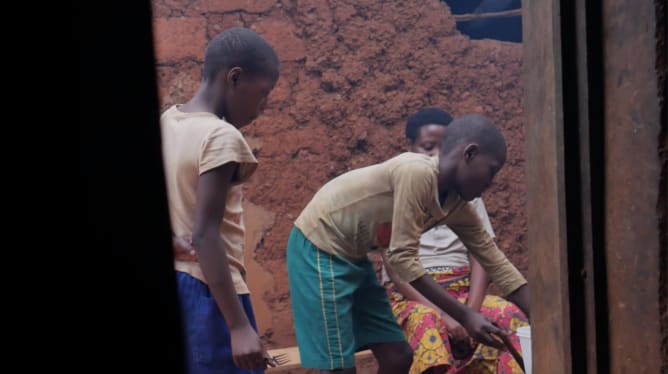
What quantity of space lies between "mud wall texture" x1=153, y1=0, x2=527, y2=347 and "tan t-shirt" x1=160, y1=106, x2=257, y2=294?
6.68 ft

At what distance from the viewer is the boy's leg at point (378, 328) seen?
310cm

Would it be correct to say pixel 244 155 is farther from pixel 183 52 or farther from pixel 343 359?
pixel 183 52

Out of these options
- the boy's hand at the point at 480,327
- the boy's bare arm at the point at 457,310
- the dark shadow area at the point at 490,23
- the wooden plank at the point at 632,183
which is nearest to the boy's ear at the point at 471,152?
the boy's bare arm at the point at 457,310

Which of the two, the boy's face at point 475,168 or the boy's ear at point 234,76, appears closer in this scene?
the boy's ear at point 234,76

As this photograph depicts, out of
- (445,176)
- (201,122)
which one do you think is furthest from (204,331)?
(445,176)

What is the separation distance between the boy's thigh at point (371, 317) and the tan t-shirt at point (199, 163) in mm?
985

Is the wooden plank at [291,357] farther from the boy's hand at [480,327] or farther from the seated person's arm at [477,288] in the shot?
the boy's hand at [480,327]

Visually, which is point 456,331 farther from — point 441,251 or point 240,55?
point 240,55

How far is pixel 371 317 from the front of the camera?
3.13 metres

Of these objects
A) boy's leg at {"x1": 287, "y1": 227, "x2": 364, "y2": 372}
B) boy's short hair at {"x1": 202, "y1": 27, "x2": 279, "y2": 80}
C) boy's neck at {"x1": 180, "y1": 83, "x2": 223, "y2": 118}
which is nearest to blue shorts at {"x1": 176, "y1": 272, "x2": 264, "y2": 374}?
boy's neck at {"x1": 180, "y1": 83, "x2": 223, "y2": 118}

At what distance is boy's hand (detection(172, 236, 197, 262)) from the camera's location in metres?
2.14

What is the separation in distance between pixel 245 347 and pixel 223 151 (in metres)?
0.53

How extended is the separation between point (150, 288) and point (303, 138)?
3.93 metres

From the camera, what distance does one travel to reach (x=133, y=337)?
0.60 m
